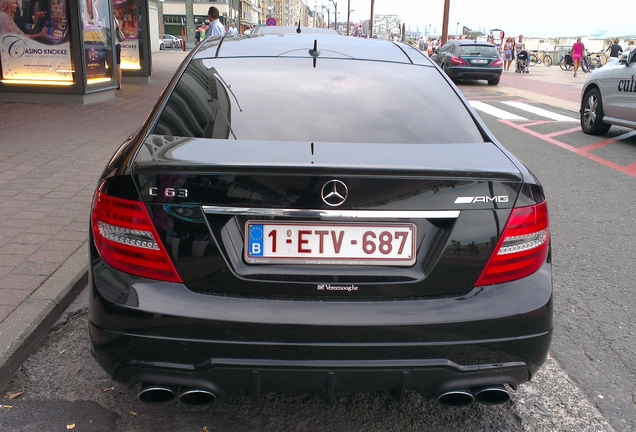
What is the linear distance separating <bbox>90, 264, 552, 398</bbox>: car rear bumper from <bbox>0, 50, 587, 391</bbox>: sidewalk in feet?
3.89

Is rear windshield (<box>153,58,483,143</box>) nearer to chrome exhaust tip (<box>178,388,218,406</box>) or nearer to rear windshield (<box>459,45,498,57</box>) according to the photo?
chrome exhaust tip (<box>178,388,218,406</box>)

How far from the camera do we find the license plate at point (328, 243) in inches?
86.2

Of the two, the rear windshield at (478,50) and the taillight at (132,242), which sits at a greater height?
the rear windshield at (478,50)

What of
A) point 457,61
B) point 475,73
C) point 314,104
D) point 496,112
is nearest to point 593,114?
point 496,112

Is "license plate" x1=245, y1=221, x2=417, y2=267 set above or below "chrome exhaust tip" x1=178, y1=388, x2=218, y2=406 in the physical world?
above

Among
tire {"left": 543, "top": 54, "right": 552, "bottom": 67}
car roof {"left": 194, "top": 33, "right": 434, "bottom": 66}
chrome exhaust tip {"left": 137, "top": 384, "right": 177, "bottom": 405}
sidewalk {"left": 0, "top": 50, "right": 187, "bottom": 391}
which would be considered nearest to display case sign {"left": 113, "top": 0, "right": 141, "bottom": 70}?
sidewalk {"left": 0, "top": 50, "right": 187, "bottom": 391}

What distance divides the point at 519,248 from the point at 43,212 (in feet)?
13.8

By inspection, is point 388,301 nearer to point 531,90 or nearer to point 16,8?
point 16,8

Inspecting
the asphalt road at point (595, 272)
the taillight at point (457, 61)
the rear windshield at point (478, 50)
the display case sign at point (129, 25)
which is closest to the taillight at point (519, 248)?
the asphalt road at point (595, 272)

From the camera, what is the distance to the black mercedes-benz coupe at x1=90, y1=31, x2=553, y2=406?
7.15ft

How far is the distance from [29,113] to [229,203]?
33.6ft

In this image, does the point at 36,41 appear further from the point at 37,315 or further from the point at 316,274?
the point at 316,274

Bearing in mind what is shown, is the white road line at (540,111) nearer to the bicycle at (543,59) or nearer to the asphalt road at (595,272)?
the asphalt road at (595,272)

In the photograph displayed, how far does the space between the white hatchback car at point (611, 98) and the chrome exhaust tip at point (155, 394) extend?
9322 millimetres
